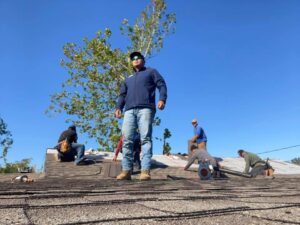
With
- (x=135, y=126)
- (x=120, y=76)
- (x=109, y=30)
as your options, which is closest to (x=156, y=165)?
(x=135, y=126)

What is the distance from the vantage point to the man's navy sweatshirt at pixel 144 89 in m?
4.61

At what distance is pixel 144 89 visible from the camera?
4664 millimetres

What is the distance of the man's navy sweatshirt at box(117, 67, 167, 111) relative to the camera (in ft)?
15.1

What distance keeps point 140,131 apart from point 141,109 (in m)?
0.31

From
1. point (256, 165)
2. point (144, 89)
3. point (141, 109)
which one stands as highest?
point (144, 89)

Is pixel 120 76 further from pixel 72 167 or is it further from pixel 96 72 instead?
pixel 72 167

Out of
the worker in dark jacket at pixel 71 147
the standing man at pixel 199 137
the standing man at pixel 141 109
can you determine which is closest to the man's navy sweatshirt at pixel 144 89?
the standing man at pixel 141 109

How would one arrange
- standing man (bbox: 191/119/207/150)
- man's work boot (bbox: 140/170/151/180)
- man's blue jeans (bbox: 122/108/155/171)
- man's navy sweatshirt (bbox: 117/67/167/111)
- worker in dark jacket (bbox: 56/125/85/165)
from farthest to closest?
standing man (bbox: 191/119/207/150), worker in dark jacket (bbox: 56/125/85/165), man's navy sweatshirt (bbox: 117/67/167/111), man's blue jeans (bbox: 122/108/155/171), man's work boot (bbox: 140/170/151/180)

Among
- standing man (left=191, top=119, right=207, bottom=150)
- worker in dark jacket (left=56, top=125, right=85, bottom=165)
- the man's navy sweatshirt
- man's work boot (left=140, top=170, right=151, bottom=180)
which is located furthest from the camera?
standing man (left=191, top=119, right=207, bottom=150)

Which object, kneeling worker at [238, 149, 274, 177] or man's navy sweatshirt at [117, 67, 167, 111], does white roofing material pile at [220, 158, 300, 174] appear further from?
man's navy sweatshirt at [117, 67, 167, 111]

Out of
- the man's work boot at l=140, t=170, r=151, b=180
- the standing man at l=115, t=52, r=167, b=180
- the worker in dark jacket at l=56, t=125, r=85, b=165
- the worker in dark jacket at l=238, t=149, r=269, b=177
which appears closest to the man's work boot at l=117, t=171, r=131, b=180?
the standing man at l=115, t=52, r=167, b=180

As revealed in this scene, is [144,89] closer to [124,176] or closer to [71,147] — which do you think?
[124,176]

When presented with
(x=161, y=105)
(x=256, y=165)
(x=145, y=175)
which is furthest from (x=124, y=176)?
(x=256, y=165)

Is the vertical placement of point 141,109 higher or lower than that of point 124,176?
higher
